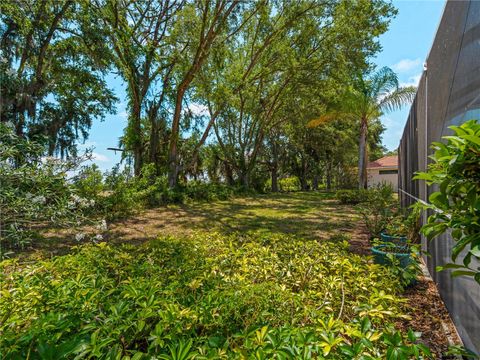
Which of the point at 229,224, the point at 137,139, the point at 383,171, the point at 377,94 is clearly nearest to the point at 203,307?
the point at 229,224

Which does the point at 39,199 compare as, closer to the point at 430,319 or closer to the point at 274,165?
the point at 430,319

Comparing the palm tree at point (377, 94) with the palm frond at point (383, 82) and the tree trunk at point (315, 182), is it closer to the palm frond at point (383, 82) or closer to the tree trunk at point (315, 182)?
the palm frond at point (383, 82)

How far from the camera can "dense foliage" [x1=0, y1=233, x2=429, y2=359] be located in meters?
0.99

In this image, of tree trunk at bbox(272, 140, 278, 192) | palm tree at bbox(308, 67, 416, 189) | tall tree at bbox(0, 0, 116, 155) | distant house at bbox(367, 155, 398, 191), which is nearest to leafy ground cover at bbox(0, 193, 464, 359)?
tall tree at bbox(0, 0, 116, 155)

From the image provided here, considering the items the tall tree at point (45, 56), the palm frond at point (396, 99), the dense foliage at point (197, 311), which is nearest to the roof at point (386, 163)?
the palm frond at point (396, 99)

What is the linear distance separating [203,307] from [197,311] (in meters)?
0.05

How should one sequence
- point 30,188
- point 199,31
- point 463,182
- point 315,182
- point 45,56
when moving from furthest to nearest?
point 315,182, point 199,31, point 45,56, point 30,188, point 463,182

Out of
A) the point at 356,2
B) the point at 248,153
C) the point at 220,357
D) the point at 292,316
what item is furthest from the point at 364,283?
the point at 248,153

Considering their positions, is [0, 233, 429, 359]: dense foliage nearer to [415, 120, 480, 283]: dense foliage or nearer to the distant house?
[415, 120, 480, 283]: dense foliage

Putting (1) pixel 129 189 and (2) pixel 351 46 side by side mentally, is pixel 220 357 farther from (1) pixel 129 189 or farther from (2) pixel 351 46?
(2) pixel 351 46

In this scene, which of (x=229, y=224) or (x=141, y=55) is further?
(x=141, y=55)

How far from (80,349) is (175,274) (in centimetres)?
110

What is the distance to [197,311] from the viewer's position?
1346 millimetres

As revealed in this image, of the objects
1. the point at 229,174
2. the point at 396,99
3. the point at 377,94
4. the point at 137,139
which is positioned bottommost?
the point at 229,174
